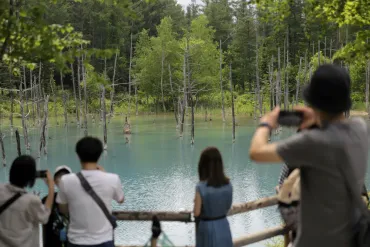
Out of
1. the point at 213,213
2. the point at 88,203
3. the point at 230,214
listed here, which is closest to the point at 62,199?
the point at 88,203

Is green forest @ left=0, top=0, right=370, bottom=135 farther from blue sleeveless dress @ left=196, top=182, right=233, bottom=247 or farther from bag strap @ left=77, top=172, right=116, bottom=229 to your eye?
bag strap @ left=77, top=172, right=116, bottom=229

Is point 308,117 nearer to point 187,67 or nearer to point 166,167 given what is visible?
point 166,167

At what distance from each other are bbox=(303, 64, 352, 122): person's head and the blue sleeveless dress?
58.7 inches

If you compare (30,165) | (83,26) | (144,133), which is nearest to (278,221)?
(30,165)

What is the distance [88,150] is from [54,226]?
2.55ft

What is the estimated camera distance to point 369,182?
14.5m

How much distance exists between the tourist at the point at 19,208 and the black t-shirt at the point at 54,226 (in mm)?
281

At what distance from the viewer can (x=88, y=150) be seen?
270 cm

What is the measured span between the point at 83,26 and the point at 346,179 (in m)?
48.0

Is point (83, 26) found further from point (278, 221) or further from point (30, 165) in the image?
point (30, 165)

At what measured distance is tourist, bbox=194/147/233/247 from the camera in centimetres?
307

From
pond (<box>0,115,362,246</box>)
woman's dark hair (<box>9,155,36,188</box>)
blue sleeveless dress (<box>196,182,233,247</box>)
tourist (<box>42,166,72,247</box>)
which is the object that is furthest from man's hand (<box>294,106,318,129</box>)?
pond (<box>0,115,362,246</box>)

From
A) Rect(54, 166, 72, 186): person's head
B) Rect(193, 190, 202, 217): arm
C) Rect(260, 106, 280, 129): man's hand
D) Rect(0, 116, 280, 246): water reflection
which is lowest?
Rect(0, 116, 280, 246): water reflection

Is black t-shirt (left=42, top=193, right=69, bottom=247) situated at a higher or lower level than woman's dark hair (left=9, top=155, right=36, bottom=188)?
lower
